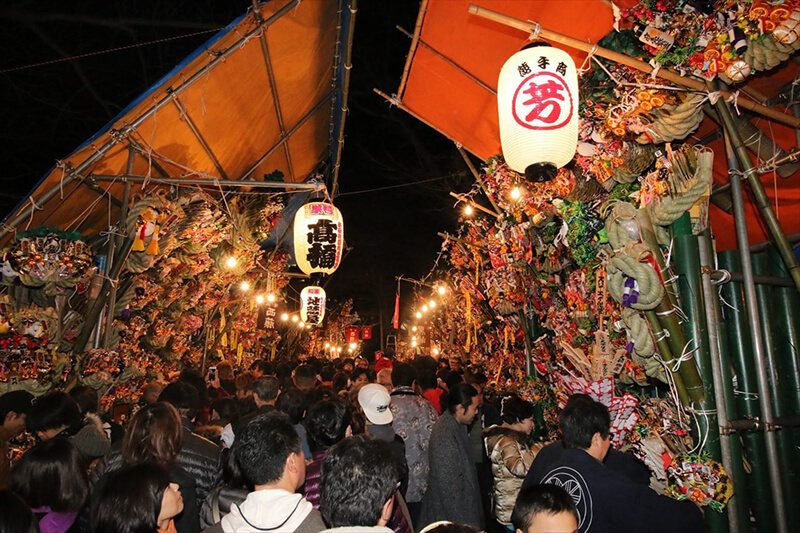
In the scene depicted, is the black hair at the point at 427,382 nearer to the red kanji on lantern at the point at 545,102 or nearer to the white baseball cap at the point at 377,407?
the white baseball cap at the point at 377,407

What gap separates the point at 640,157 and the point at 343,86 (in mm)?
6390

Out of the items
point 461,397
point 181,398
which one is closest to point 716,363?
point 461,397

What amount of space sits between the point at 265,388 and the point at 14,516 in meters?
3.19

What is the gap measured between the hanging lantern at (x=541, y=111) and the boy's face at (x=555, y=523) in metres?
2.94

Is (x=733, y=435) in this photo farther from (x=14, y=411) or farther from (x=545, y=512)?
(x=14, y=411)

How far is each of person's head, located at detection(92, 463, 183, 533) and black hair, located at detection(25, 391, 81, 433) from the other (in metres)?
2.18

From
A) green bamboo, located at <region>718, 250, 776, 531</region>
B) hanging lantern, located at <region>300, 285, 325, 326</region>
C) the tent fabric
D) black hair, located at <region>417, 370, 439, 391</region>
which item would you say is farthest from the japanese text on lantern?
hanging lantern, located at <region>300, 285, 325, 326</region>

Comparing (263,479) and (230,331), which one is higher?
(230,331)

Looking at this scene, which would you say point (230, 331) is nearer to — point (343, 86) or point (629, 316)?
point (343, 86)

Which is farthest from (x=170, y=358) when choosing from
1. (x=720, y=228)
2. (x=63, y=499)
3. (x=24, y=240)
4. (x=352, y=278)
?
(x=352, y=278)

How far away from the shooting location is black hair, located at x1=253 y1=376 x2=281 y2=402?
5195 mm

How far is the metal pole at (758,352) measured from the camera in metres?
3.95

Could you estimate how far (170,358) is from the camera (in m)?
11.4

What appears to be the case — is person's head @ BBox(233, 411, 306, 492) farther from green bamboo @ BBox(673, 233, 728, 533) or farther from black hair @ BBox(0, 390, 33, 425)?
black hair @ BBox(0, 390, 33, 425)
